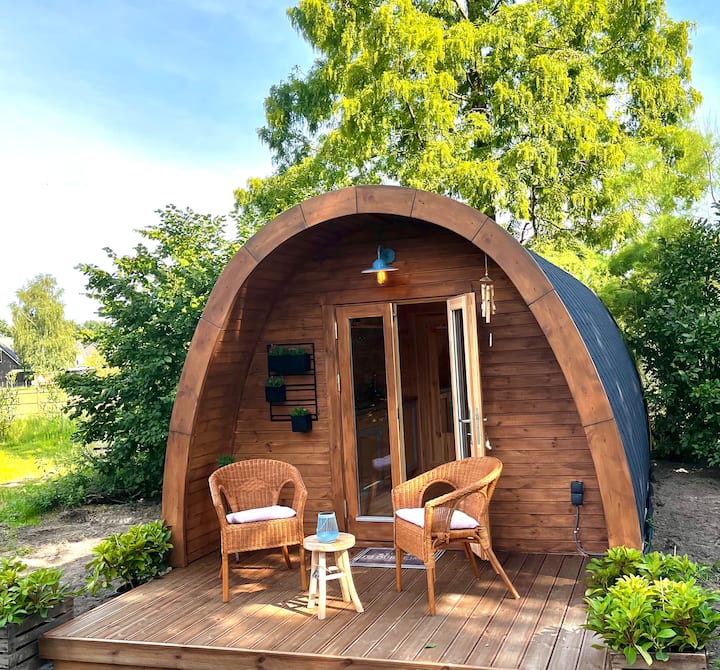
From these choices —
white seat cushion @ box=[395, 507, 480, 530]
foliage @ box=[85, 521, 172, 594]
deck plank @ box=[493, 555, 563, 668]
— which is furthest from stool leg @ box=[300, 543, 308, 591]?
deck plank @ box=[493, 555, 563, 668]

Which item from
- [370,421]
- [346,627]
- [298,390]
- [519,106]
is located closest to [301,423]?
[298,390]

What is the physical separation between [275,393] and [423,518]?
6.46ft

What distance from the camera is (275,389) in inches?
234

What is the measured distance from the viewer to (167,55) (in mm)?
20938

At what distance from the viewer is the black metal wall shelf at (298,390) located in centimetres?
598

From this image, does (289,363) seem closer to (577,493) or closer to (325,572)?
(325,572)

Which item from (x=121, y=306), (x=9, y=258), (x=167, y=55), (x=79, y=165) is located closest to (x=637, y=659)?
(x=121, y=306)

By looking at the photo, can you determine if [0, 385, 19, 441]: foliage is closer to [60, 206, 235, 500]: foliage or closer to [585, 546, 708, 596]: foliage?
[60, 206, 235, 500]: foliage

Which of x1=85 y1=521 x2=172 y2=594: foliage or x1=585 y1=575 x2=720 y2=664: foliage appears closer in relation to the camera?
x1=585 y1=575 x2=720 y2=664: foliage

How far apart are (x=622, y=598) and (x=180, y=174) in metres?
23.6

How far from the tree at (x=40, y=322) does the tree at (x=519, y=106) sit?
75.2 ft

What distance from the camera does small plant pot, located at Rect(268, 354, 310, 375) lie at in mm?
5895

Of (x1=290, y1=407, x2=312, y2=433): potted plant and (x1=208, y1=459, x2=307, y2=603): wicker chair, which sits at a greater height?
(x1=290, y1=407, x2=312, y2=433): potted plant

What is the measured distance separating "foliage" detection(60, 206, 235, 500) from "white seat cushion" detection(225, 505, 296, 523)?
3656 millimetres
